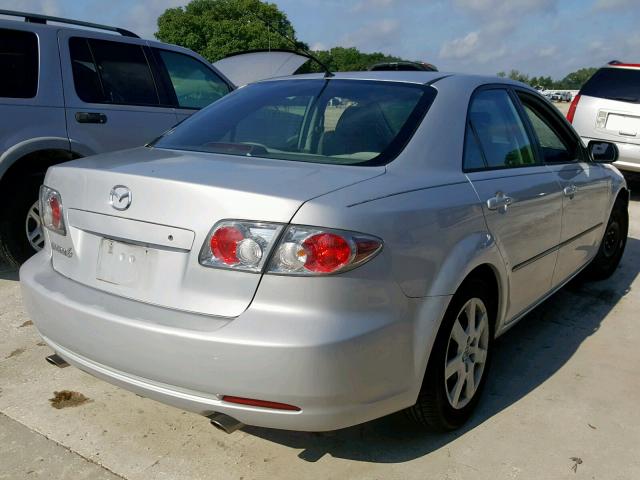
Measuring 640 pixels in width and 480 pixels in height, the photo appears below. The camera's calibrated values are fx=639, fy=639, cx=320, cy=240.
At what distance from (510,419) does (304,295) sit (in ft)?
4.71

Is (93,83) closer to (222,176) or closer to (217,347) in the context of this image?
(222,176)

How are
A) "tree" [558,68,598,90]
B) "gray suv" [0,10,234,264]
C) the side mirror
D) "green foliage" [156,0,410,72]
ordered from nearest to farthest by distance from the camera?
the side mirror < "gray suv" [0,10,234,264] < "green foliage" [156,0,410,72] < "tree" [558,68,598,90]

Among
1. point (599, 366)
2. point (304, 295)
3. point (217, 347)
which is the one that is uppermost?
point (304, 295)

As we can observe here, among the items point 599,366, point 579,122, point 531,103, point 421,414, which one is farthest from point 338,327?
point 579,122

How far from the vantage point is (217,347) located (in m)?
2.04

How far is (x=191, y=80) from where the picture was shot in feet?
19.3

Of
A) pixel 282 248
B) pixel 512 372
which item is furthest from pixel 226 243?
pixel 512 372

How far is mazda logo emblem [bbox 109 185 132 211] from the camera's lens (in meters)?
2.27

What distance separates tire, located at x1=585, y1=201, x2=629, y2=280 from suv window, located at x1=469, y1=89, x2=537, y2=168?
1.71 meters

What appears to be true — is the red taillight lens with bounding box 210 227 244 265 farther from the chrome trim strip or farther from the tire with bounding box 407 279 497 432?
the chrome trim strip

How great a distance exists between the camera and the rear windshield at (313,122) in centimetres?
266

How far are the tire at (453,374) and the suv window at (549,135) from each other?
1273 mm

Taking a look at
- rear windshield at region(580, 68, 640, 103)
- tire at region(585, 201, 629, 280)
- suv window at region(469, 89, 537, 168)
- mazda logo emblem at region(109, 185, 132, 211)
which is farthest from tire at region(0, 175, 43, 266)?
rear windshield at region(580, 68, 640, 103)

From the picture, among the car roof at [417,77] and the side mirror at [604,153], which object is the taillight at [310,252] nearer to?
the car roof at [417,77]
